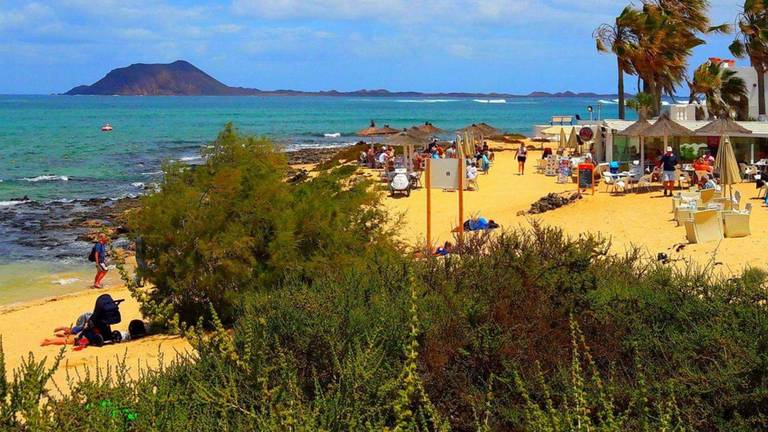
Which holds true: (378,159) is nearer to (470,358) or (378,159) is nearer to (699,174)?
(699,174)

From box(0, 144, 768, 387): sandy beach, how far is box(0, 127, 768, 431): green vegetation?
1483mm

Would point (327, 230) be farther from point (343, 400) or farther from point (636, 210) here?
point (636, 210)

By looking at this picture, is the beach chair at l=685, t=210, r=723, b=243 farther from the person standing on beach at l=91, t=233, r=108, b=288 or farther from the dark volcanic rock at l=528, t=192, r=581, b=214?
the person standing on beach at l=91, t=233, r=108, b=288

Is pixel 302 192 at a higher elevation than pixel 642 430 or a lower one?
higher

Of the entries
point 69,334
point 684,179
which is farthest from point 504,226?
point 69,334

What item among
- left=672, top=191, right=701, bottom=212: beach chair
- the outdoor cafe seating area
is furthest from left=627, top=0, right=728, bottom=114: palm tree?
the outdoor cafe seating area

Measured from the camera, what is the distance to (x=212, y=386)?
528 cm

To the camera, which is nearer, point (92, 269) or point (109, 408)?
point (109, 408)

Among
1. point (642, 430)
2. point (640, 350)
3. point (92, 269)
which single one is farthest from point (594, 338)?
point (92, 269)

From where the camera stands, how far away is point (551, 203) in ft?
63.3

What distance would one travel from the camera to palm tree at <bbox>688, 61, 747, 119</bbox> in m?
30.2

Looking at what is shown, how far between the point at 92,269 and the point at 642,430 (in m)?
15.5

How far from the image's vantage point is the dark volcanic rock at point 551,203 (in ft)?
62.6

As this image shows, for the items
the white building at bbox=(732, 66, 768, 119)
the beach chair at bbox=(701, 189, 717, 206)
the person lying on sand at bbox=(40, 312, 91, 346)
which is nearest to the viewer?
the person lying on sand at bbox=(40, 312, 91, 346)
